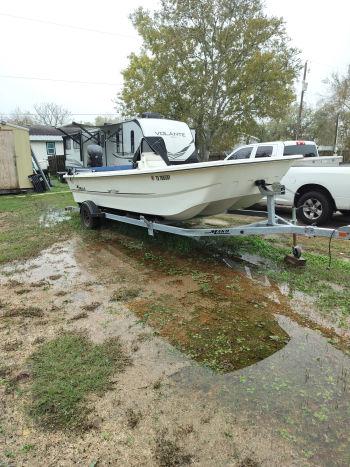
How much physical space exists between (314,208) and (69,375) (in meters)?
6.37

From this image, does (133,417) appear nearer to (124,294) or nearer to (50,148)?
(124,294)

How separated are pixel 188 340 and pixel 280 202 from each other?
5968mm

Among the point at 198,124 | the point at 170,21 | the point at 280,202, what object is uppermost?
the point at 170,21

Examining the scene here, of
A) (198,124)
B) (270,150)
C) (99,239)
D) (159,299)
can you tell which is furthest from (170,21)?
(159,299)

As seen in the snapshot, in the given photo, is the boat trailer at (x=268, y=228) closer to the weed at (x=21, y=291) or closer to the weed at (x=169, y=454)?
the weed at (x=21, y=291)

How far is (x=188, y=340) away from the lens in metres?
3.21

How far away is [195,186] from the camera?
4.57 metres

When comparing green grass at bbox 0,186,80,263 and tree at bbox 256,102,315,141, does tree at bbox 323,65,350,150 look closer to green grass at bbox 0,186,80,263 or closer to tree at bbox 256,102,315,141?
tree at bbox 256,102,315,141

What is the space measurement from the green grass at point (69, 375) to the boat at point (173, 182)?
7.36 ft

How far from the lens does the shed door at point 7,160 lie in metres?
13.7

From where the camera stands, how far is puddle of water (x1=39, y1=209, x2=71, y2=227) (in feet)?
27.0

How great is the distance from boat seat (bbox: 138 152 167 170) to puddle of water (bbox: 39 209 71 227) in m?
3.01

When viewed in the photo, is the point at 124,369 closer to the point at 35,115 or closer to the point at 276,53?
the point at 276,53

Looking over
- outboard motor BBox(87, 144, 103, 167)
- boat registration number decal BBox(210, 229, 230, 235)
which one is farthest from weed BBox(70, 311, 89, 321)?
outboard motor BBox(87, 144, 103, 167)
